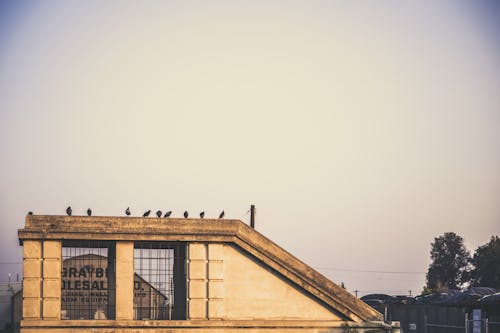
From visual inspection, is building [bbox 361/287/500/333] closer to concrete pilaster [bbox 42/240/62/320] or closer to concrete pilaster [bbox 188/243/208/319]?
concrete pilaster [bbox 188/243/208/319]

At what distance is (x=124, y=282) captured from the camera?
1358 inches

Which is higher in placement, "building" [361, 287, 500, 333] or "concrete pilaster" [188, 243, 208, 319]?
"concrete pilaster" [188, 243, 208, 319]

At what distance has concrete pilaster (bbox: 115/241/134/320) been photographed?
113ft

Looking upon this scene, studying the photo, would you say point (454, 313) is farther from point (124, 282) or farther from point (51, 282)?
point (51, 282)

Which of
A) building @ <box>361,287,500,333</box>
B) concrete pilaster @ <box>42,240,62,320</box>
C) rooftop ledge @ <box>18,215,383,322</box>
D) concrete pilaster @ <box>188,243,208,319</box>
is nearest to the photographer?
concrete pilaster @ <box>42,240,62,320</box>

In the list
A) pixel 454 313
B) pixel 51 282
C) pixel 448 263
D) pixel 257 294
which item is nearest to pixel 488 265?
pixel 448 263

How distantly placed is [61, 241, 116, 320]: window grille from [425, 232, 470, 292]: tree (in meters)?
73.1

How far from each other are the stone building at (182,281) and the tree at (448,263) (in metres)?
70.2

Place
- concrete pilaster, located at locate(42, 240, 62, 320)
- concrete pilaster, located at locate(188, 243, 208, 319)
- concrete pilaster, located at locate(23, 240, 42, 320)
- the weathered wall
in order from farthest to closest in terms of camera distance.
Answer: the weathered wall
concrete pilaster, located at locate(188, 243, 208, 319)
concrete pilaster, located at locate(42, 240, 62, 320)
concrete pilaster, located at locate(23, 240, 42, 320)

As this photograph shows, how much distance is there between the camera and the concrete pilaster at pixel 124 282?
34469mm

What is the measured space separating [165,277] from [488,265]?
218 feet

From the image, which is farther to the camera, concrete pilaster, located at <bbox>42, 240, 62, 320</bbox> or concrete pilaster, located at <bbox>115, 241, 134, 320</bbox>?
concrete pilaster, located at <bbox>115, 241, 134, 320</bbox>

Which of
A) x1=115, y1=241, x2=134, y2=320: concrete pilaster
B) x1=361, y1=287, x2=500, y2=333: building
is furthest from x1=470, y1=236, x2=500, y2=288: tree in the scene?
x1=115, y1=241, x2=134, y2=320: concrete pilaster

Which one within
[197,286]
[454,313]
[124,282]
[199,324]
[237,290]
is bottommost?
[454,313]
